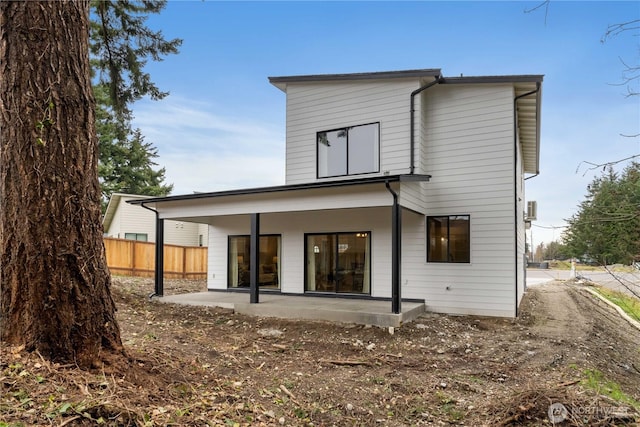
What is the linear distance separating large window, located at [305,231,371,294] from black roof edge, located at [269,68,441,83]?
13.9 feet

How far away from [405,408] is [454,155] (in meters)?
7.24

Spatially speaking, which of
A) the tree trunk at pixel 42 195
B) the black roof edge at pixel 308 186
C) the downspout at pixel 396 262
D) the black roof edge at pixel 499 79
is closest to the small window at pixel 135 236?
the black roof edge at pixel 308 186

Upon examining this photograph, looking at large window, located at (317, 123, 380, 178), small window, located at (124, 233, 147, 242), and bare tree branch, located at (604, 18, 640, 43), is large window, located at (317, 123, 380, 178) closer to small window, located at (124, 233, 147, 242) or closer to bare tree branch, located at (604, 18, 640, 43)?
bare tree branch, located at (604, 18, 640, 43)

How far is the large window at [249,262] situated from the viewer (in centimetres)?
1225

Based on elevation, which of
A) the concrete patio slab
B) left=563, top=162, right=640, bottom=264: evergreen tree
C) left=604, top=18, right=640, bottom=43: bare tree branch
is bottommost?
the concrete patio slab

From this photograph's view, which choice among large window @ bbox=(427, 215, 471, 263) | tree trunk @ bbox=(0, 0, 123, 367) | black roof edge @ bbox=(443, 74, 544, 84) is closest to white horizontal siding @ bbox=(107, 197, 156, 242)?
large window @ bbox=(427, 215, 471, 263)

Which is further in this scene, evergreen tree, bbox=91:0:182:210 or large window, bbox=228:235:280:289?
large window, bbox=228:235:280:289

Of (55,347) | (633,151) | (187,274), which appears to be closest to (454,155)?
(633,151)

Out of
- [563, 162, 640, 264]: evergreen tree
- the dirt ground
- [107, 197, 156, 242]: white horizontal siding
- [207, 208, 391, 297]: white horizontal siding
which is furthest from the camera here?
[107, 197, 156, 242]: white horizontal siding

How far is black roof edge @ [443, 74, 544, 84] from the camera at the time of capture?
9.13 m

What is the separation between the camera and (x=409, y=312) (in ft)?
28.8

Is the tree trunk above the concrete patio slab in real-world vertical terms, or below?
above

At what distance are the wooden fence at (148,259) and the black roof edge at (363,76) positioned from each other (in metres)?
11.0

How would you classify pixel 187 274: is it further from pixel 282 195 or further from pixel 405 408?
pixel 405 408
